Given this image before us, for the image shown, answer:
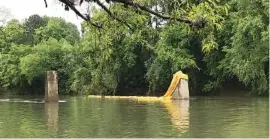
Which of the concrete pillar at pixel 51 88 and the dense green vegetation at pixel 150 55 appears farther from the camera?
the concrete pillar at pixel 51 88

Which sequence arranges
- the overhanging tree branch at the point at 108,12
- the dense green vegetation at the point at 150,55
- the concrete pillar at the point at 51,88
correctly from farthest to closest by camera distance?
the concrete pillar at the point at 51,88 < the dense green vegetation at the point at 150,55 < the overhanging tree branch at the point at 108,12

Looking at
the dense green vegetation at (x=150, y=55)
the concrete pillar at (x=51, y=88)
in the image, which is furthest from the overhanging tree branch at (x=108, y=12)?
the concrete pillar at (x=51, y=88)

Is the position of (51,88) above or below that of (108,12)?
below

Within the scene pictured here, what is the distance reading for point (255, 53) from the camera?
99.3 ft

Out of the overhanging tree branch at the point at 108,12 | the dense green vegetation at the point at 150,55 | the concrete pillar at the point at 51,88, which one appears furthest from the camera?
the concrete pillar at the point at 51,88

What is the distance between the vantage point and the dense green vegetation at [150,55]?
156 inches

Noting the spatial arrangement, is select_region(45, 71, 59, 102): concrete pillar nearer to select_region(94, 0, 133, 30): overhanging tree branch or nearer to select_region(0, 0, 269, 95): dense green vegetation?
select_region(0, 0, 269, 95): dense green vegetation

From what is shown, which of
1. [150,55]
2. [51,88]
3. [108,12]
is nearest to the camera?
[108,12]

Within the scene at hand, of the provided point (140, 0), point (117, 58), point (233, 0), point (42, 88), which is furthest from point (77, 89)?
point (140, 0)

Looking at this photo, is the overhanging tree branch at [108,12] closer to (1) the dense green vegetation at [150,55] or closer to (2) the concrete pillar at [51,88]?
(1) the dense green vegetation at [150,55]

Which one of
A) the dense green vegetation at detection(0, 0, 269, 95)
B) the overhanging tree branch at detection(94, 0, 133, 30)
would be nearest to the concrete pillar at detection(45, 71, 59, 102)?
the dense green vegetation at detection(0, 0, 269, 95)

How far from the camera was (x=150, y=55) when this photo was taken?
4422 cm

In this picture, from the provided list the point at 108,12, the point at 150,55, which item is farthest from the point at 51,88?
the point at 108,12

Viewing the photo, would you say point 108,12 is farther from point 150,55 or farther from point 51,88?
point 150,55
